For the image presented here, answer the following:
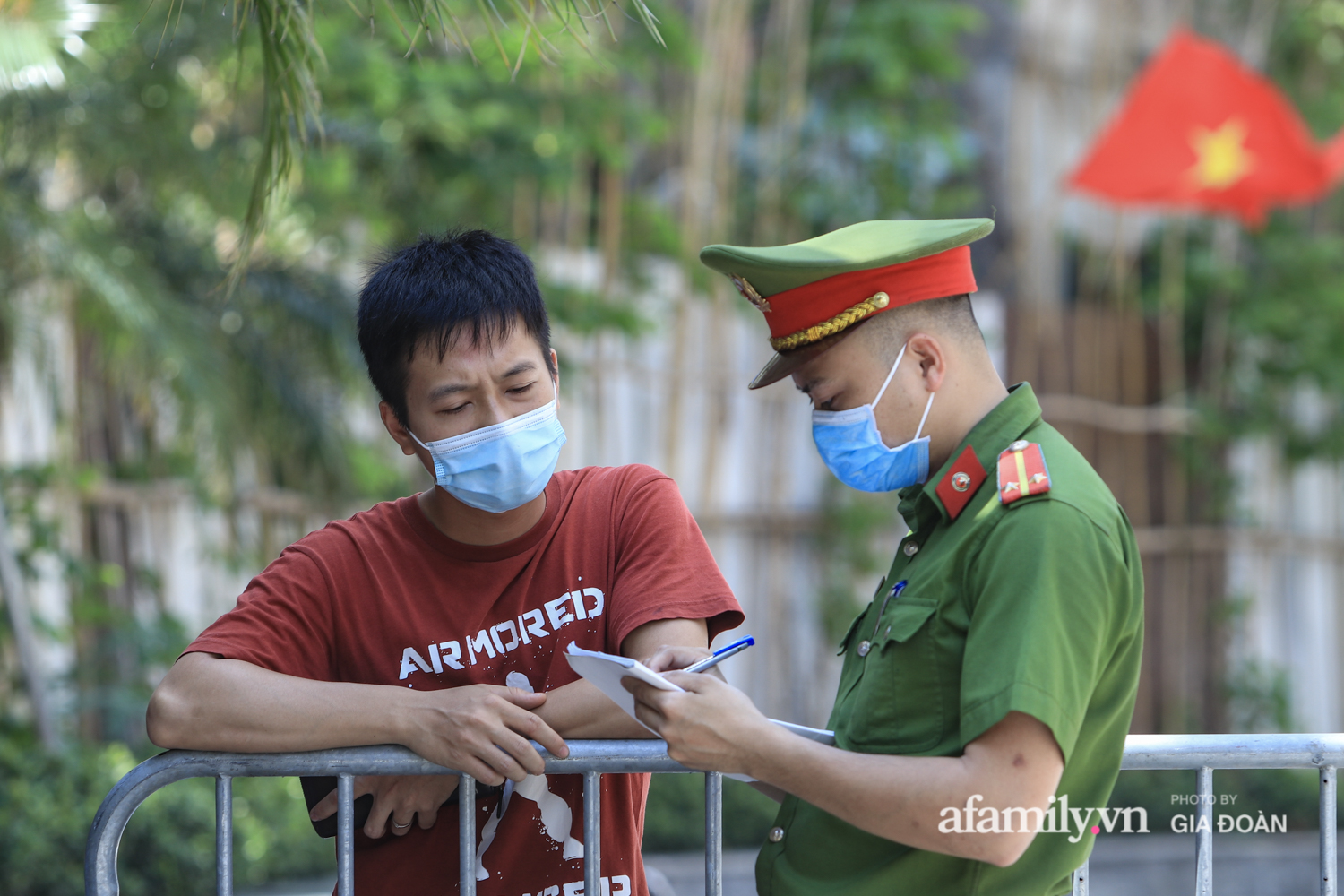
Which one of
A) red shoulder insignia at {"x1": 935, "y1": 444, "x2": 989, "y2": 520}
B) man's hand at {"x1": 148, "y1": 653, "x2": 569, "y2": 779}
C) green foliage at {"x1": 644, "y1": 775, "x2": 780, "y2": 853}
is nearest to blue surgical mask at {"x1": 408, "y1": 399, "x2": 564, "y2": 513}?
man's hand at {"x1": 148, "y1": 653, "x2": 569, "y2": 779}

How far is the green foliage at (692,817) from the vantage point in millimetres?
6254

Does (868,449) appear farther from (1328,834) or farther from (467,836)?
(1328,834)

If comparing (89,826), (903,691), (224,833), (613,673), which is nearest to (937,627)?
(903,691)

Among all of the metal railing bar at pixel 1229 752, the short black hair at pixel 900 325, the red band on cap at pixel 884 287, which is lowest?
the metal railing bar at pixel 1229 752

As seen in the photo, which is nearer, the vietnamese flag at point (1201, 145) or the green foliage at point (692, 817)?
the green foliage at point (692, 817)

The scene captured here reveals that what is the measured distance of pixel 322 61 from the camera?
2490 mm

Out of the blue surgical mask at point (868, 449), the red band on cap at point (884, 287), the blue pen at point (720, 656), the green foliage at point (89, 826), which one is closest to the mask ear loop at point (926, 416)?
the blue surgical mask at point (868, 449)

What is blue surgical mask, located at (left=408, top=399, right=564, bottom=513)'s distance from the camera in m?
1.92

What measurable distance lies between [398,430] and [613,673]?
71 centimetres

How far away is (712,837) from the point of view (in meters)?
1.82

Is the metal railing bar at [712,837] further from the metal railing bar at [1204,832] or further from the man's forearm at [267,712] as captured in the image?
the metal railing bar at [1204,832]

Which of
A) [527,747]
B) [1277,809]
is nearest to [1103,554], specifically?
[527,747]

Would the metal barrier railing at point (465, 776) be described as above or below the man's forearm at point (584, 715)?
below

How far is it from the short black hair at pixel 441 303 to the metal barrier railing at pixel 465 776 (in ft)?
1.92
